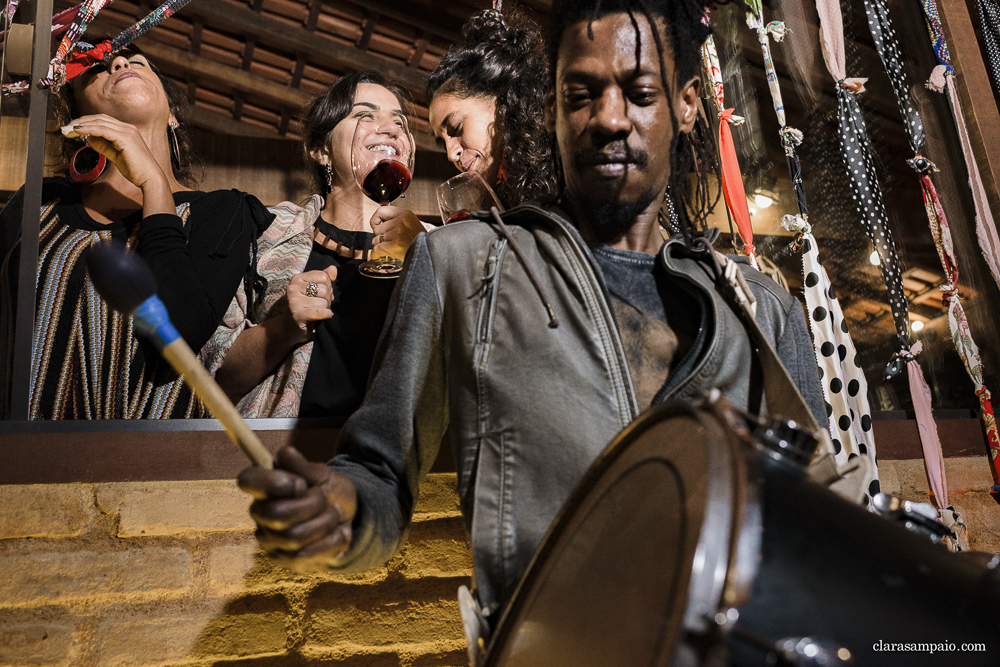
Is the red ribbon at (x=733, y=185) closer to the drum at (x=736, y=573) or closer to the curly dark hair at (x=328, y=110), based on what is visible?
the curly dark hair at (x=328, y=110)

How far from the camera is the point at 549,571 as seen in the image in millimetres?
931

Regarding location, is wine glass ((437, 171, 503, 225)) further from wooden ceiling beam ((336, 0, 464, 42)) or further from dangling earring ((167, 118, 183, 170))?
wooden ceiling beam ((336, 0, 464, 42))

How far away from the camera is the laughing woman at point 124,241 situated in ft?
6.27

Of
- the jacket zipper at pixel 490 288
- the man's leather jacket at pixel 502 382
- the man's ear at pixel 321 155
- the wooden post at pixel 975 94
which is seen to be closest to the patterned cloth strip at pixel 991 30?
the wooden post at pixel 975 94

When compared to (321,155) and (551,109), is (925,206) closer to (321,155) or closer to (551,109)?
(551,109)

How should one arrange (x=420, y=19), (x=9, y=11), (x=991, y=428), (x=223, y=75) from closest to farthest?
1. (x=9, y=11)
2. (x=991, y=428)
3. (x=420, y=19)
4. (x=223, y=75)

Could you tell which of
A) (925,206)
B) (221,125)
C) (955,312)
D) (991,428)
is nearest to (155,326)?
(991,428)

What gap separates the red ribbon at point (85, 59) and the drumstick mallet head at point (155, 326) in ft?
5.79

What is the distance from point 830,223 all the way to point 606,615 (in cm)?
262

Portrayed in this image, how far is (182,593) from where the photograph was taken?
1510 millimetres

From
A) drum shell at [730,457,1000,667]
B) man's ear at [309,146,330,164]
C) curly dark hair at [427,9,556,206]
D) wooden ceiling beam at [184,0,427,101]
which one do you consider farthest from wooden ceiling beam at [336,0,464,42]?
drum shell at [730,457,1000,667]

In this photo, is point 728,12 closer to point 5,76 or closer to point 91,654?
point 5,76

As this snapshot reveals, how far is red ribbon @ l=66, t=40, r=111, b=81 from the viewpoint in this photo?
7.61 feet

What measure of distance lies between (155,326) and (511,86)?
1799 millimetres
